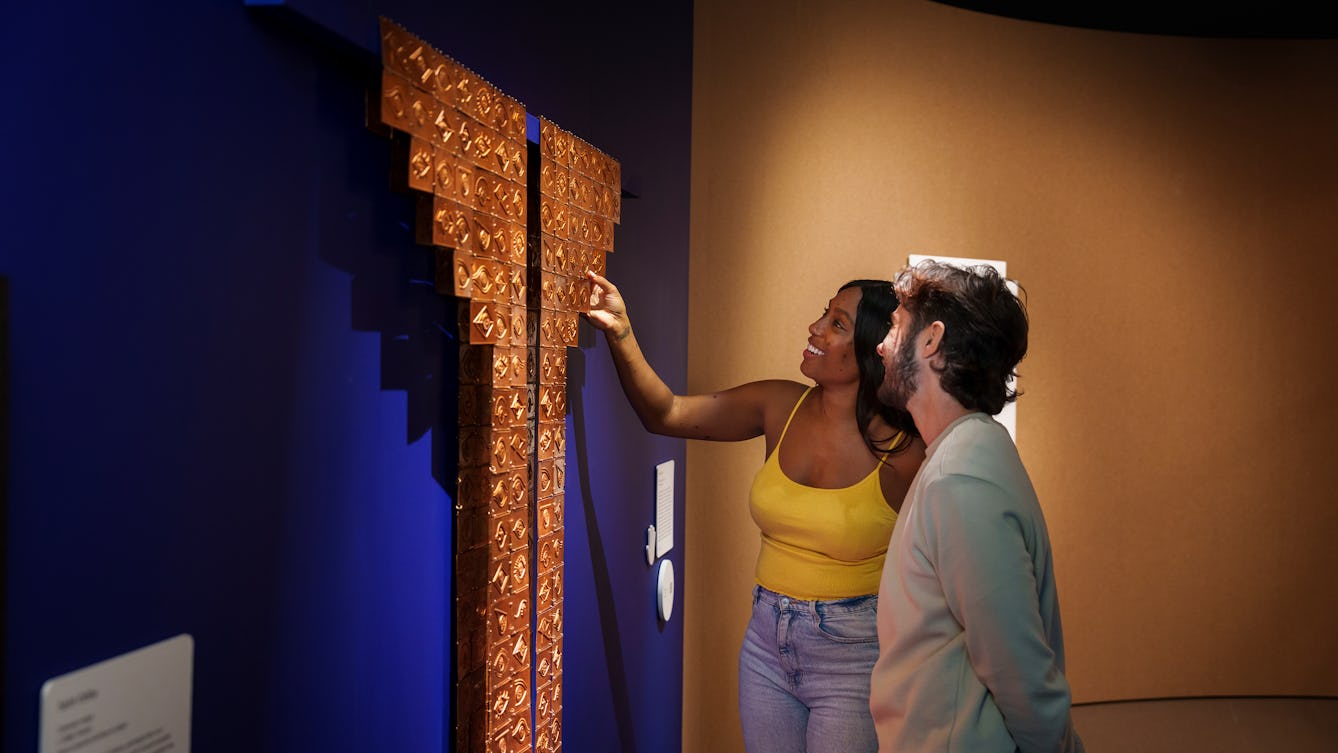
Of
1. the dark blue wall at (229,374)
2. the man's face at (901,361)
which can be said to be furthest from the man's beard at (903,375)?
the dark blue wall at (229,374)

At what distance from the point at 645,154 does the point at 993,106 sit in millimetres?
2382

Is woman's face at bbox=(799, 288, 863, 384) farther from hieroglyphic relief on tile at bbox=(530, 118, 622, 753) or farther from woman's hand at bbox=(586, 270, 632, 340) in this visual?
hieroglyphic relief on tile at bbox=(530, 118, 622, 753)

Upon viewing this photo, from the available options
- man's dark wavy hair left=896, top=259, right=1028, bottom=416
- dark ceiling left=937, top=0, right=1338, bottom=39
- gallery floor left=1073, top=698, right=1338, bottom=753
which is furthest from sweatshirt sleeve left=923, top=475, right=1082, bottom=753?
dark ceiling left=937, top=0, right=1338, bottom=39

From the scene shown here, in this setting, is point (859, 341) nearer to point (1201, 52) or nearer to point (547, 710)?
point (547, 710)

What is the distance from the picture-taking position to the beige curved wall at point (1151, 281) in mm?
4156

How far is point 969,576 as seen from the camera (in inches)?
57.4

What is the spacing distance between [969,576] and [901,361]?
51 cm

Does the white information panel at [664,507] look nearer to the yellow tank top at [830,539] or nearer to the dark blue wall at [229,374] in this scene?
the yellow tank top at [830,539]

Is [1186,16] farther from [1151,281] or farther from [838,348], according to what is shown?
[838,348]

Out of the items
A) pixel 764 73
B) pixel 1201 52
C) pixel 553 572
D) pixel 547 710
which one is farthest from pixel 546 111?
pixel 1201 52

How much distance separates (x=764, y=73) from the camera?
12.0 ft

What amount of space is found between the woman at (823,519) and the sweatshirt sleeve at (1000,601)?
62 centimetres

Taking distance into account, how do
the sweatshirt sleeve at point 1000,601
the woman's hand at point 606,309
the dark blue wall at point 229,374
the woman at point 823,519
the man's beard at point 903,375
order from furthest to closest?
the woman at point 823,519, the woman's hand at point 606,309, the man's beard at point 903,375, the sweatshirt sleeve at point 1000,601, the dark blue wall at point 229,374

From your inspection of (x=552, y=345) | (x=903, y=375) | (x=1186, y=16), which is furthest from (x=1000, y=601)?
(x=1186, y=16)
